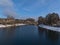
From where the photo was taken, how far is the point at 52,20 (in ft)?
272

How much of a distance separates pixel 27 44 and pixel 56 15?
7120 cm

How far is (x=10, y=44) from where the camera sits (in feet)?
62.8

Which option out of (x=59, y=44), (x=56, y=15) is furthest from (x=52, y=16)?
(x=59, y=44)

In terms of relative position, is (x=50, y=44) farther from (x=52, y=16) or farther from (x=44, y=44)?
(x=52, y=16)

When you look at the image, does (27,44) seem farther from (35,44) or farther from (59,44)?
(59,44)

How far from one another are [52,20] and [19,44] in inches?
2602

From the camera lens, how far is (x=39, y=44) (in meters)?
19.3

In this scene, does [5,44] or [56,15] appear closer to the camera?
[5,44]

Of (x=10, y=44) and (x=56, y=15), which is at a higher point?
(x=56, y=15)

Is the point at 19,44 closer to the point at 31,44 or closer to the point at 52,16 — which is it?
the point at 31,44

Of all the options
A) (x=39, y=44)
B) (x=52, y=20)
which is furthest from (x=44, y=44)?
(x=52, y=20)

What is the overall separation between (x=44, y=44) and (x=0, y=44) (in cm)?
690

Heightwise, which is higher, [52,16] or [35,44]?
[52,16]

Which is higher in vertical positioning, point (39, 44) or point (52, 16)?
point (52, 16)
